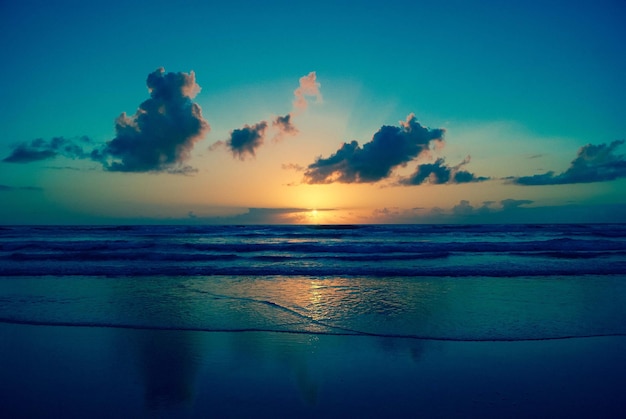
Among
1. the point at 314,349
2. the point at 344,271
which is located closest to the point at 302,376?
the point at 314,349

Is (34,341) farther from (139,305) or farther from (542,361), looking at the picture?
(542,361)

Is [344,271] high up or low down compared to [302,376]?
down

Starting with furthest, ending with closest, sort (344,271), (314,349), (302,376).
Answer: (344,271)
(314,349)
(302,376)

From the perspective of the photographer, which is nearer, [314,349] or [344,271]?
[314,349]

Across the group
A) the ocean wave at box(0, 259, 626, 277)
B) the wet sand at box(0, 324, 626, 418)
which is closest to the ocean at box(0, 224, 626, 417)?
the wet sand at box(0, 324, 626, 418)

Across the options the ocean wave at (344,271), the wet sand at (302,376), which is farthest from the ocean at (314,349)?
the ocean wave at (344,271)

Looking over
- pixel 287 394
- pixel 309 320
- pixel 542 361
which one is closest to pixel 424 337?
pixel 542 361

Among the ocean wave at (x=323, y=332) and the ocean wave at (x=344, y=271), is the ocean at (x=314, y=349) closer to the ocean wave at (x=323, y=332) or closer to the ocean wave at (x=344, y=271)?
the ocean wave at (x=323, y=332)

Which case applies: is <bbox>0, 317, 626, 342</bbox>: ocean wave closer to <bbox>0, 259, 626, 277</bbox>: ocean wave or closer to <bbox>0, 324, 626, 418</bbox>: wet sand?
<bbox>0, 324, 626, 418</bbox>: wet sand

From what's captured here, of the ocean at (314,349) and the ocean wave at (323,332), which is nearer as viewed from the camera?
the ocean at (314,349)

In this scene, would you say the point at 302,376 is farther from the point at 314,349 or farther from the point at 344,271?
the point at 344,271

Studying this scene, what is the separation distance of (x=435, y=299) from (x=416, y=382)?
453 cm

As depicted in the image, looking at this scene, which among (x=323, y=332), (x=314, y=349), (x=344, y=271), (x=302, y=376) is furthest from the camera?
(x=344, y=271)

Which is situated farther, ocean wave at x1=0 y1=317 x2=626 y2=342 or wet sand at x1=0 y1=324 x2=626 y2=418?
ocean wave at x1=0 y1=317 x2=626 y2=342
